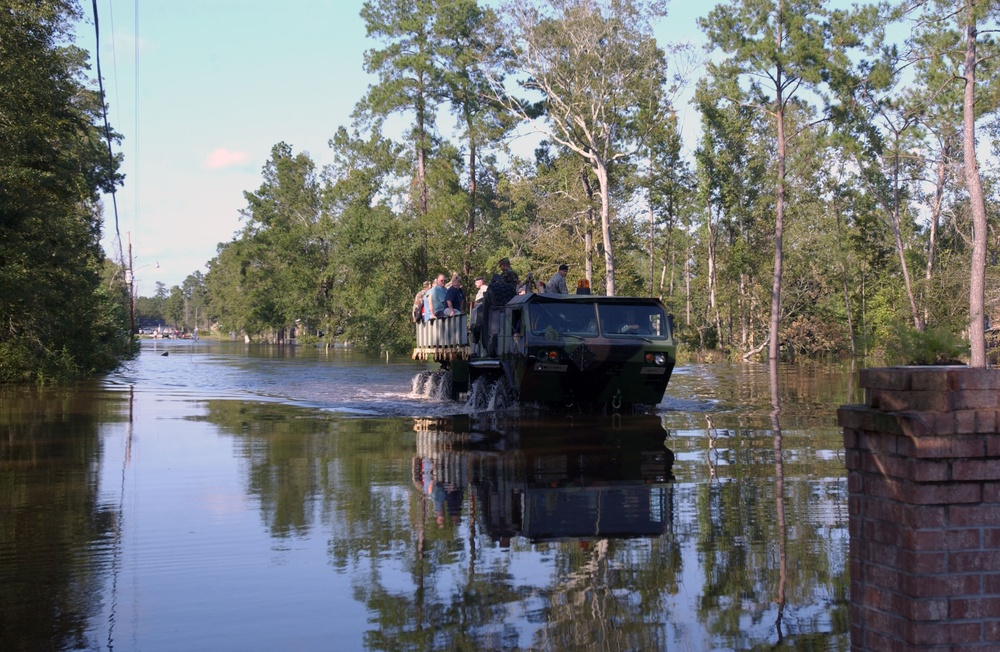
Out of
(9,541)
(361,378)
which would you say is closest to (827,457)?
(9,541)

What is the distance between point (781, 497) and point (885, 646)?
18.0ft

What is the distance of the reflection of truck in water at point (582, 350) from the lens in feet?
55.6

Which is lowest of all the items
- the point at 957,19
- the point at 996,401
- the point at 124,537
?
the point at 124,537

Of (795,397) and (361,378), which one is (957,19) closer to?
(795,397)

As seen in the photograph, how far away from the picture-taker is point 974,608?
403 cm

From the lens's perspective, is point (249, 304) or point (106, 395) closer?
point (106, 395)

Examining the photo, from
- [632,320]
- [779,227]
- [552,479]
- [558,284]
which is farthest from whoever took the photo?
Answer: [779,227]

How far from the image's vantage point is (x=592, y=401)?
17812 mm

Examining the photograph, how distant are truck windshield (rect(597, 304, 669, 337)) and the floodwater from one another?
1.73m

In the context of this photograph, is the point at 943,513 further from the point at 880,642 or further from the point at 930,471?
the point at 880,642

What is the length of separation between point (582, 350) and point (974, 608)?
12.9 meters

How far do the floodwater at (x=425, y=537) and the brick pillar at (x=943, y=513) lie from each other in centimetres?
131

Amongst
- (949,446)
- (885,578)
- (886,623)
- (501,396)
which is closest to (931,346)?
(949,446)

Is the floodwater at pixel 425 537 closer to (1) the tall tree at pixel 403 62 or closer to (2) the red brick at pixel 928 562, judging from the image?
(2) the red brick at pixel 928 562
